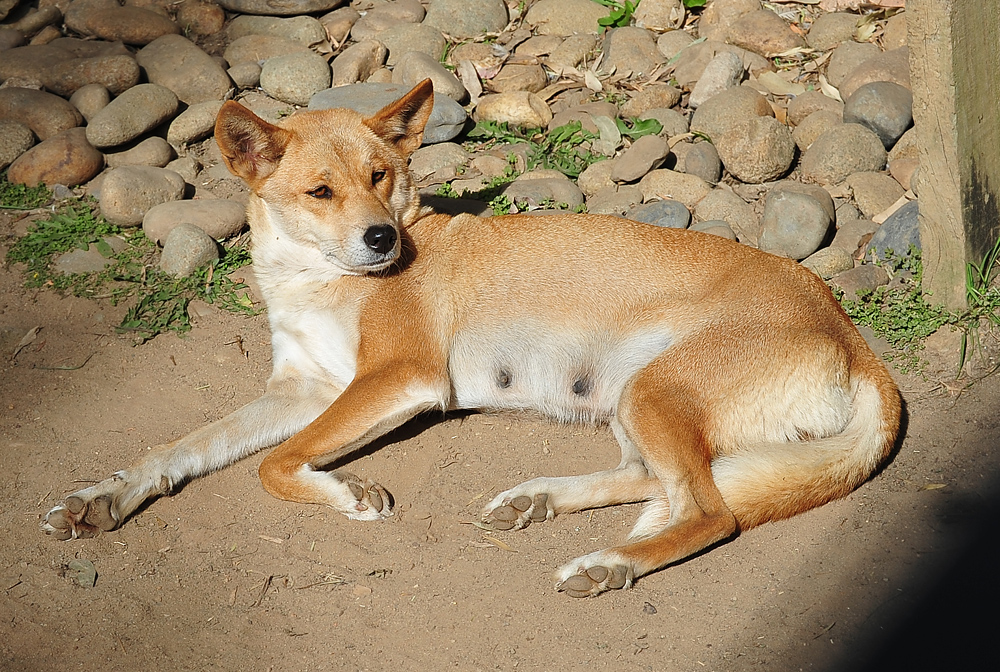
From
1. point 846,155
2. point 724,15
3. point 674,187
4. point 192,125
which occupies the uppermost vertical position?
point 724,15

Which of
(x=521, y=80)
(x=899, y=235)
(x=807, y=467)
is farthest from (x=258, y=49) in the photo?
(x=807, y=467)

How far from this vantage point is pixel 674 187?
20.1 ft

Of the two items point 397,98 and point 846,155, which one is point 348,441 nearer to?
point 397,98

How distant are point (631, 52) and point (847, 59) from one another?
179 centimetres

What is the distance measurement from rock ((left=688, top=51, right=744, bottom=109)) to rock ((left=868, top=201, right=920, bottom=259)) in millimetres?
2065

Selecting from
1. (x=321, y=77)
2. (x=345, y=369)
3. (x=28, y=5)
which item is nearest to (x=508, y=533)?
(x=345, y=369)

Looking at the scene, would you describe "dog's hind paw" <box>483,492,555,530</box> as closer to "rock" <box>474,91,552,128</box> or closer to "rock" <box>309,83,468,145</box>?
"rock" <box>309,83,468,145</box>

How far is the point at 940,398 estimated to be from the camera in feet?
14.8

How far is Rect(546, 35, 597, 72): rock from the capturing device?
7.57m

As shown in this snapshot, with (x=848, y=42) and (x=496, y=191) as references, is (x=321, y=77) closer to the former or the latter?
(x=496, y=191)

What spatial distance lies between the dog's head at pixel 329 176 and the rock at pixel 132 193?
6.55 ft

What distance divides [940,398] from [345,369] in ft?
10.5

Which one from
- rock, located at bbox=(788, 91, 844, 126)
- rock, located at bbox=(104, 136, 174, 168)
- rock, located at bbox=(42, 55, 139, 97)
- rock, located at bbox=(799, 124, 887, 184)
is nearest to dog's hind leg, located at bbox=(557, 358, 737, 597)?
rock, located at bbox=(799, 124, 887, 184)

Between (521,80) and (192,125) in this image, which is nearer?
(192,125)
